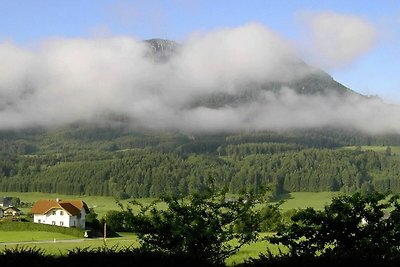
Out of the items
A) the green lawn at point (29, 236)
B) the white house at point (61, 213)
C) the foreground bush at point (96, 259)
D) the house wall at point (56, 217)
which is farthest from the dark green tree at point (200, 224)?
the house wall at point (56, 217)

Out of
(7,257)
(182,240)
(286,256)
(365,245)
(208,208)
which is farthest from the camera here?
(208,208)

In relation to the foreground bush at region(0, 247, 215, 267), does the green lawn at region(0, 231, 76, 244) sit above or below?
below

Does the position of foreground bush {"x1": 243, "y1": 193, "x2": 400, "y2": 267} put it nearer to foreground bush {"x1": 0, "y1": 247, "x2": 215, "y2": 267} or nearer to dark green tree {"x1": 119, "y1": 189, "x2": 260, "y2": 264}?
dark green tree {"x1": 119, "y1": 189, "x2": 260, "y2": 264}

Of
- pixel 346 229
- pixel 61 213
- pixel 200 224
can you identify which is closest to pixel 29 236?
pixel 61 213

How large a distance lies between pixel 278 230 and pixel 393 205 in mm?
3218

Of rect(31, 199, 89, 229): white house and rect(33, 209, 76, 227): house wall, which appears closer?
rect(31, 199, 89, 229): white house

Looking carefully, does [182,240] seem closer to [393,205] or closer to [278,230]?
[278,230]

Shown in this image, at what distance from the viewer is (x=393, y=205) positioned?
1502 cm

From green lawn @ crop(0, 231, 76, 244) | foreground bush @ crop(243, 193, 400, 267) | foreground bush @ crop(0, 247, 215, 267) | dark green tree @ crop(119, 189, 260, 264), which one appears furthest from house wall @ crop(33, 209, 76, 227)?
foreground bush @ crop(0, 247, 215, 267)

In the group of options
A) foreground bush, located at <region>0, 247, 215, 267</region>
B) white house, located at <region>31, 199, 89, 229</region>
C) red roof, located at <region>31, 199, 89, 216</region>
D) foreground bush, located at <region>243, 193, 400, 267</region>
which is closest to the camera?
foreground bush, located at <region>0, 247, 215, 267</region>

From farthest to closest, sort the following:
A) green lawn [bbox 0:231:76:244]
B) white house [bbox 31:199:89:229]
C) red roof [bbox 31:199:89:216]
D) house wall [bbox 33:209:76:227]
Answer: house wall [bbox 33:209:76:227] < red roof [bbox 31:199:89:216] < white house [bbox 31:199:89:229] < green lawn [bbox 0:231:76:244]

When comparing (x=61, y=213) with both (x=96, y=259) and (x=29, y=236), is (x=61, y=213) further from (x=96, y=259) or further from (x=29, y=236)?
(x=96, y=259)

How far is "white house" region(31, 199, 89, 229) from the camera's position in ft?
370

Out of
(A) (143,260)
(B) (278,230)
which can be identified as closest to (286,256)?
(A) (143,260)
